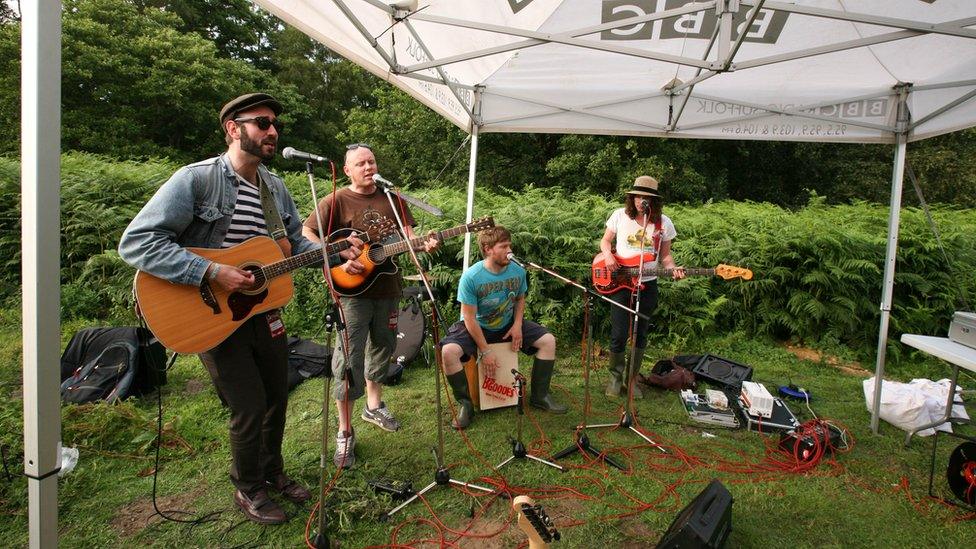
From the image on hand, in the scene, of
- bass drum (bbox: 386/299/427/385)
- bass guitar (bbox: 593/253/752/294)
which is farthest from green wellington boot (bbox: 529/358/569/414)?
bass drum (bbox: 386/299/427/385)

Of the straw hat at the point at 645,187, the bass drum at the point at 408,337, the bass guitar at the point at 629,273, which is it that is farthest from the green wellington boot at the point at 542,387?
the straw hat at the point at 645,187

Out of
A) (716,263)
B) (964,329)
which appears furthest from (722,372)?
(964,329)

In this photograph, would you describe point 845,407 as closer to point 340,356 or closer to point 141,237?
point 340,356

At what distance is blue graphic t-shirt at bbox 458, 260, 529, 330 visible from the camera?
12.5ft

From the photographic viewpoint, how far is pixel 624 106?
4773mm

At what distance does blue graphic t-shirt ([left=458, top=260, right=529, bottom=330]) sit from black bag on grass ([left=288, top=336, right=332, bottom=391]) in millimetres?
1610

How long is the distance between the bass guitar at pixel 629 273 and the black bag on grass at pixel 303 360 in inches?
105

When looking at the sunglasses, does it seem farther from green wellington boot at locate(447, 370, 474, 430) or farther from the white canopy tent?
green wellington boot at locate(447, 370, 474, 430)

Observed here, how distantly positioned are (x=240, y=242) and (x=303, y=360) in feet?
8.71

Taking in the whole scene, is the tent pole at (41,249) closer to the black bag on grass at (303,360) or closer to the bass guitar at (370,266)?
the bass guitar at (370,266)

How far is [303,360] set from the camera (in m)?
4.80

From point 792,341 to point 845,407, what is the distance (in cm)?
179

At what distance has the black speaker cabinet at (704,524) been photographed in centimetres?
212

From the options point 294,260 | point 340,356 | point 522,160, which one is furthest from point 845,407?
point 522,160
